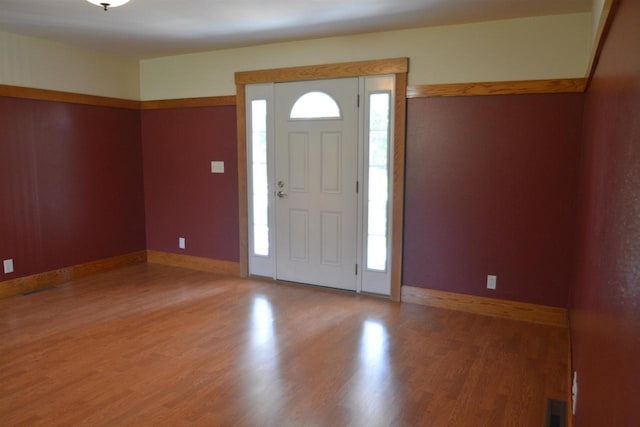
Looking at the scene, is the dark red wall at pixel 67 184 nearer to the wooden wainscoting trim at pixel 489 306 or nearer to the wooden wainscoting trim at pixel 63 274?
the wooden wainscoting trim at pixel 63 274

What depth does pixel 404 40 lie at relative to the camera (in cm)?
395

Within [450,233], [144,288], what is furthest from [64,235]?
[450,233]

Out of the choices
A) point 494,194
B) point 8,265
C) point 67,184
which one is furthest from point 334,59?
point 8,265

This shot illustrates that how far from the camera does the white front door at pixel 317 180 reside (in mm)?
4266

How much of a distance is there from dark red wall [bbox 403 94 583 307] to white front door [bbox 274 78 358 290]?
59 cm

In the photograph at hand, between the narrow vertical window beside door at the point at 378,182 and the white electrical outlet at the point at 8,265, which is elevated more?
the narrow vertical window beside door at the point at 378,182

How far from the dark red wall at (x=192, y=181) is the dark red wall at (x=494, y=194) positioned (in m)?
2.06

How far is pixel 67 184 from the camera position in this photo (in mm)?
4734

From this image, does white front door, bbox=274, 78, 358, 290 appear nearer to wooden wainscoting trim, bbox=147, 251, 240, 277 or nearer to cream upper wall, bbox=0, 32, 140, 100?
wooden wainscoting trim, bbox=147, 251, 240, 277

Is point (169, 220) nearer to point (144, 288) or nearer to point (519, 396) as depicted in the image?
point (144, 288)

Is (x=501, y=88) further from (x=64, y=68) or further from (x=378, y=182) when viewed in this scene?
(x=64, y=68)

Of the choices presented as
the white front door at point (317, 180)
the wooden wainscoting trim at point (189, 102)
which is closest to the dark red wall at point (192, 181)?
the wooden wainscoting trim at point (189, 102)

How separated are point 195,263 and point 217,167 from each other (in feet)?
3.94

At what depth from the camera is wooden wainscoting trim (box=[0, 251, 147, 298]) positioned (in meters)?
4.29
